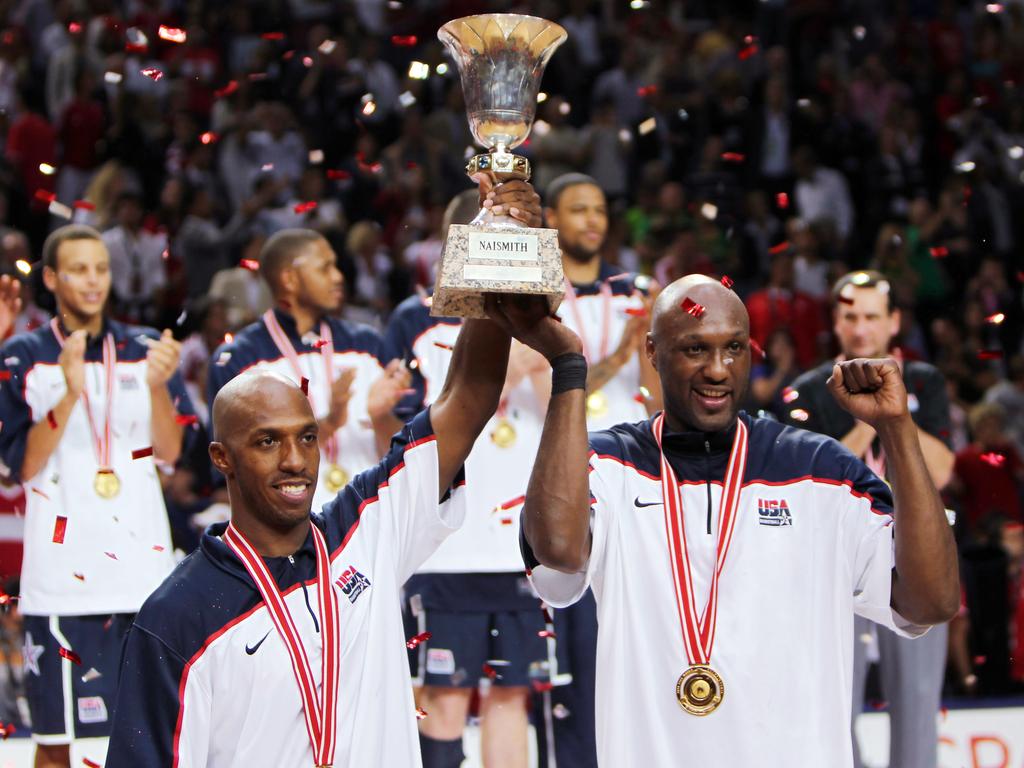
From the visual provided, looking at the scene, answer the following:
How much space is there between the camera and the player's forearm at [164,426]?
5816 millimetres

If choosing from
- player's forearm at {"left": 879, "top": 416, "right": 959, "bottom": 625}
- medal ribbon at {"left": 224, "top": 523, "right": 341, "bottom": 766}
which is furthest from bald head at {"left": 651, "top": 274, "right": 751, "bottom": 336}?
medal ribbon at {"left": 224, "top": 523, "right": 341, "bottom": 766}

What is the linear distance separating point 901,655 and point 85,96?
733 centimetres

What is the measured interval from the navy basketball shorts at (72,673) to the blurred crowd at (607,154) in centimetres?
326

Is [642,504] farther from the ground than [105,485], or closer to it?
closer to it

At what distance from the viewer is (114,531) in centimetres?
565

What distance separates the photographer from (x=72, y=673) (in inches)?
217

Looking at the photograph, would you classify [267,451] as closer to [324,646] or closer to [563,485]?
[324,646]

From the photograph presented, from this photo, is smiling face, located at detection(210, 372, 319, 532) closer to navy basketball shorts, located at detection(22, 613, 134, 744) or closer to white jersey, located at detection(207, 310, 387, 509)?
navy basketball shorts, located at detection(22, 613, 134, 744)

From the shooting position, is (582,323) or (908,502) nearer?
(908,502)

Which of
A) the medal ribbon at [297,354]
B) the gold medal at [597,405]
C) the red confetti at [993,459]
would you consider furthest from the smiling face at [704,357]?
the red confetti at [993,459]

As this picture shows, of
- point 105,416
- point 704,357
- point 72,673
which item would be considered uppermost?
point 105,416

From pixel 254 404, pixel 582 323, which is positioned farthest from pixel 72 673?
pixel 254 404

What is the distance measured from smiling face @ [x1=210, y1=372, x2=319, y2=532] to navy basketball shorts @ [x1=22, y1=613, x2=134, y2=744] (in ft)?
7.26

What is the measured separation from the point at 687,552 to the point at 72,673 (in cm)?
286
